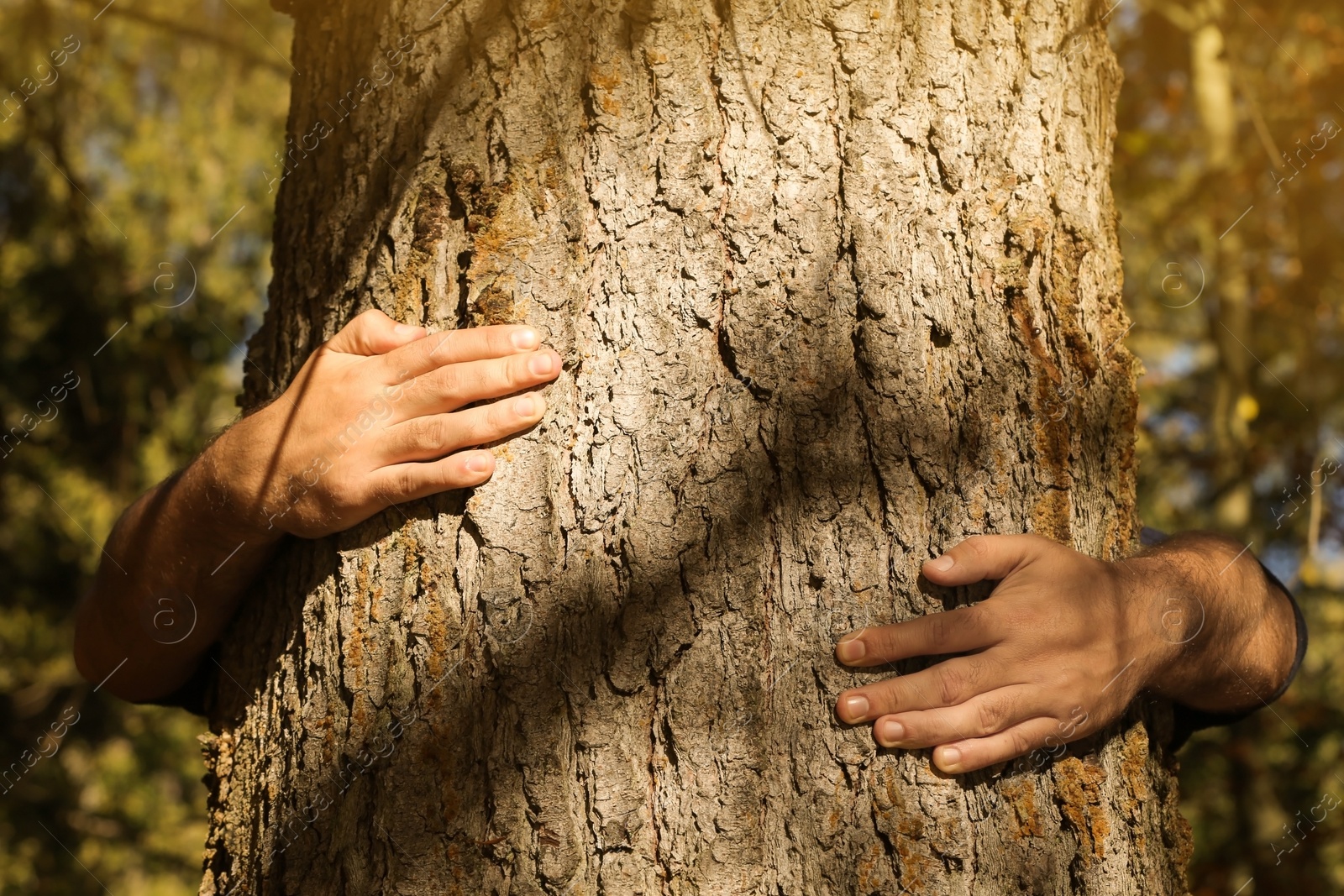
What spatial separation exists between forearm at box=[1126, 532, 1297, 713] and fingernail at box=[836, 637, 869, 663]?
0.49m

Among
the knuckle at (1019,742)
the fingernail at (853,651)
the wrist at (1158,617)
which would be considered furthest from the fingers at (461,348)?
the wrist at (1158,617)

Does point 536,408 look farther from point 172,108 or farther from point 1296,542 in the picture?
point 172,108

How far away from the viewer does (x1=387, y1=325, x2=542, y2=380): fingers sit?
1.36 m

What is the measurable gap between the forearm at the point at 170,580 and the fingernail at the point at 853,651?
0.95 meters

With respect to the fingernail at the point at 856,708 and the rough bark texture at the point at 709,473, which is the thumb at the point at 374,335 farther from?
the fingernail at the point at 856,708

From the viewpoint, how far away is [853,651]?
126 cm

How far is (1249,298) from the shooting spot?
557cm

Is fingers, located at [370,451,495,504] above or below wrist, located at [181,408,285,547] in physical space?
below

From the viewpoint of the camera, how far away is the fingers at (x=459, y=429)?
135cm

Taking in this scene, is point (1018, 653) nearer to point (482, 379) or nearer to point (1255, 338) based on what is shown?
point (482, 379)

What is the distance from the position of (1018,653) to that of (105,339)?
5366 millimetres

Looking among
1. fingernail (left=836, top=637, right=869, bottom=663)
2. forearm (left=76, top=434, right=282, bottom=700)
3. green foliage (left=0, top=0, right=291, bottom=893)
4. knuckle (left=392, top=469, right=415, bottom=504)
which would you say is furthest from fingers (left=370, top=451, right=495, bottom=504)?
green foliage (left=0, top=0, right=291, bottom=893)

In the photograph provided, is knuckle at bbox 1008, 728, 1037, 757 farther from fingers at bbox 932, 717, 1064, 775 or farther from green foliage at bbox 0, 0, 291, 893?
green foliage at bbox 0, 0, 291, 893

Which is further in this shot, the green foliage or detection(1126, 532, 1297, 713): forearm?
the green foliage
